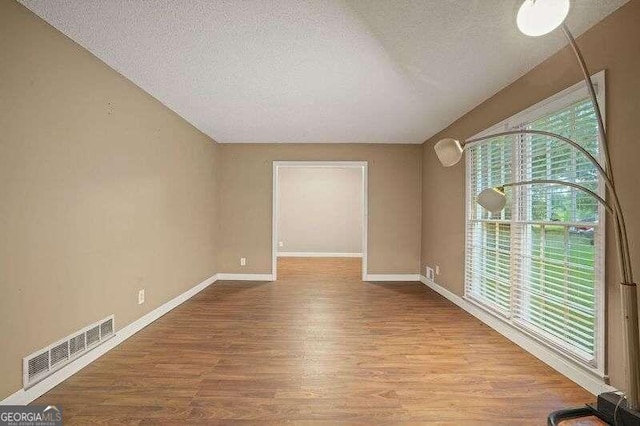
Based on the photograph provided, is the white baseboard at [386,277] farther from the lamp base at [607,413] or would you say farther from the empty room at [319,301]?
the lamp base at [607,413]

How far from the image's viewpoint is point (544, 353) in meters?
2.31

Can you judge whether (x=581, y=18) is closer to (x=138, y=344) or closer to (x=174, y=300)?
(x=138, y=344)

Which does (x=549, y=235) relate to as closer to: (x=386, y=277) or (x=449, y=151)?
(x=449, y=151)

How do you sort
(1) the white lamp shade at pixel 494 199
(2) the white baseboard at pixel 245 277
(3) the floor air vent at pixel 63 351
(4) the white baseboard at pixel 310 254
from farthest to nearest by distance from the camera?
(4) the white baseboard at pixel 310 254 → (2) the white baseboard at pixel 245 277 → (3) the floor air vent at pixel 63 351 → (1) the white lamp shade at pixel 494 199

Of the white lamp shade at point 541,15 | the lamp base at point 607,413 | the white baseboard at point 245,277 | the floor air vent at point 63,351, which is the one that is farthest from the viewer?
the white baseboard at point 245,277

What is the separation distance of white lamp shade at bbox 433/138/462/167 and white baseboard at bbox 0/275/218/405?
2666 millimetres

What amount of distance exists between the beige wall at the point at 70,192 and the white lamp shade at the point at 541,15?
255cm

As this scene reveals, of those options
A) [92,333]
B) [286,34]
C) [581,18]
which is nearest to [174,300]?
[92,333]

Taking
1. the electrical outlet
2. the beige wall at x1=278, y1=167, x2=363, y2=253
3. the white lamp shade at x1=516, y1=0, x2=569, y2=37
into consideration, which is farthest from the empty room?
the beige wall at x1=278, y1=167, x2=363, y2=253

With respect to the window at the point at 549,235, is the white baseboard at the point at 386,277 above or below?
below

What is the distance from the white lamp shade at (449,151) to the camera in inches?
51.2

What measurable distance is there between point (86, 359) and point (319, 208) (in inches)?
240

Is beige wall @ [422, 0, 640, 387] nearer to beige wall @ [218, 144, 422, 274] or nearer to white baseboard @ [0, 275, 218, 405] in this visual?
beige wall @ [218, 144, 422, 274]

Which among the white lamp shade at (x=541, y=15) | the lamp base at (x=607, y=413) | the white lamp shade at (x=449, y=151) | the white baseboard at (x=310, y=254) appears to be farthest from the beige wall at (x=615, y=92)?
the white baseboard at (x=310, y=254)
